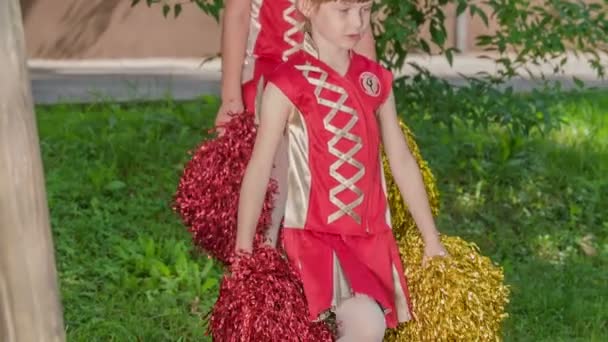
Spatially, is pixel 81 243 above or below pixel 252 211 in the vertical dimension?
below

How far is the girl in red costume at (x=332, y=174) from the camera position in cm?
323

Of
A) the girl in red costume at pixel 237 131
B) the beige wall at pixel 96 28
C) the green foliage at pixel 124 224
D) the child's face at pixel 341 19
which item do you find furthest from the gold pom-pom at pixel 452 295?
the beige wall at pixel 96 28

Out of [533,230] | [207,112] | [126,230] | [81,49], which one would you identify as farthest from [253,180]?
[81,49]

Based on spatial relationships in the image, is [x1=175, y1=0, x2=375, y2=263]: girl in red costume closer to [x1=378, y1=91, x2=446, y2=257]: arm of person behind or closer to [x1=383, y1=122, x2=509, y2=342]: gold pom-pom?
[x1=378, y1=91, x2=446, y2=257]: arm of person behind

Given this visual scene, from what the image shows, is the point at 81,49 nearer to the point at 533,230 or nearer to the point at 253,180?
the point at 533,230

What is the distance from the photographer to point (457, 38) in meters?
16.3

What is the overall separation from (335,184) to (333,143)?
0.11 metres

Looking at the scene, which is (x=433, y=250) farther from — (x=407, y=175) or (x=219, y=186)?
(x=219, y=186)

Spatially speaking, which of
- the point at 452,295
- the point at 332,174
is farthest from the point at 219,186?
the point at 452,295

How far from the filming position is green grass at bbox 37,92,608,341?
567cm

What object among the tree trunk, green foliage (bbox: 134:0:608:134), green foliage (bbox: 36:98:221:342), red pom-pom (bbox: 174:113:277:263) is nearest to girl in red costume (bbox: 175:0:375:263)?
red pom-pom (bbox: 174:113:277:263)

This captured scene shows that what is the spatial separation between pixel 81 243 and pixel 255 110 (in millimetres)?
3209

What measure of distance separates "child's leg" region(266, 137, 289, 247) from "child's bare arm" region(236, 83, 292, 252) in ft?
0.34

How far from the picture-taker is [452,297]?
3.32 metres
